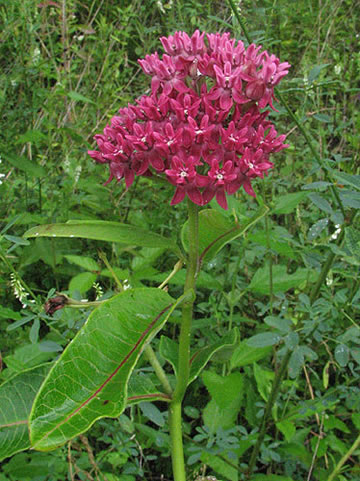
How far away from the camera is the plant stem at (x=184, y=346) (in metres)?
1.07

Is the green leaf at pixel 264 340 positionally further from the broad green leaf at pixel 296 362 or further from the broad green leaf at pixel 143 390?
the broad green leaf at pixel 143 390

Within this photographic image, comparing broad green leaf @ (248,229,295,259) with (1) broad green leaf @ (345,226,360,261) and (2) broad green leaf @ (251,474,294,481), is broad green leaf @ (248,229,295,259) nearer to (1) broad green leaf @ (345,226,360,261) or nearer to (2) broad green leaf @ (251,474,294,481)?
(1) broad green leaf @ (345,226,360,261)

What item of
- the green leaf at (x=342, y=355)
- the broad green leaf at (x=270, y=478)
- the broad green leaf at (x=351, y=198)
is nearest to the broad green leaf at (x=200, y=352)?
the green leaf at (x=342, y=355)

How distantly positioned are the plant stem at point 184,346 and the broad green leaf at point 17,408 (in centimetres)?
32

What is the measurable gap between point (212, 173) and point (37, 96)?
1.54 metres

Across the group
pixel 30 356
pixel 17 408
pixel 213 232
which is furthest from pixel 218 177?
pixel 30 356

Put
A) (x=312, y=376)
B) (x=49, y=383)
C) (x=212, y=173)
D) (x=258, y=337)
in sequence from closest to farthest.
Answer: (x=49, y=383) → (x=212, y=173) → (x=258, y=337) → (x=312, y=376)

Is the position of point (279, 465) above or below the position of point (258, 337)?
below

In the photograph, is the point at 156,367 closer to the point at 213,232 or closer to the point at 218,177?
the point at 213,232

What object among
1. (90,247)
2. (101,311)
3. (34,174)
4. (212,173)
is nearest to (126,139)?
(212,173)

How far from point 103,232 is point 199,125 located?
28 cm

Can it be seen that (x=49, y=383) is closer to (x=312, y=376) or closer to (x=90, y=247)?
(x=312, y=376)

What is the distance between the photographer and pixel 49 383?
0.86 meters

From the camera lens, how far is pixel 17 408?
1146mm
